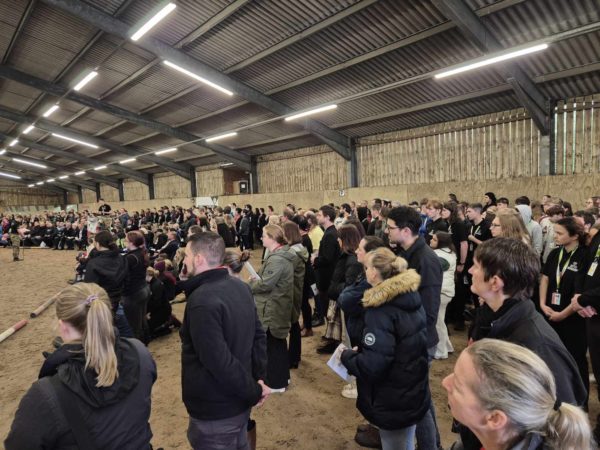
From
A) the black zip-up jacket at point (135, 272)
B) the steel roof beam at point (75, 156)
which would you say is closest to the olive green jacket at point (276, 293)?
the black zip-up jacket at point (135, 272)

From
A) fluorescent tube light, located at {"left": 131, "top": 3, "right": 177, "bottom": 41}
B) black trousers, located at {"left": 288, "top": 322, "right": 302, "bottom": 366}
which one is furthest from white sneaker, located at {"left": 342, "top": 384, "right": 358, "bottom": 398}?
fluorescent tube light, located at {"left": 131, "top": 3, "right": 177, "bottom": 41}

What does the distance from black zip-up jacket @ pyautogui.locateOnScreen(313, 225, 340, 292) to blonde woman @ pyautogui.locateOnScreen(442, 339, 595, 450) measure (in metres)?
3.42

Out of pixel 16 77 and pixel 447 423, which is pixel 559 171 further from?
pixel 16 77

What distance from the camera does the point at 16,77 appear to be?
458 inches

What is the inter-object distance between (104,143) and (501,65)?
757 inches

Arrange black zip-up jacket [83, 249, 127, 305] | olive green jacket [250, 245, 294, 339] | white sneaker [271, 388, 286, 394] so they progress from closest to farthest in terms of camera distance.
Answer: olive green jacket [250, 245, 294, 339], white sneaker [271, 388, 286, 394], black zip-up jacket [83, 249, 127, 305]

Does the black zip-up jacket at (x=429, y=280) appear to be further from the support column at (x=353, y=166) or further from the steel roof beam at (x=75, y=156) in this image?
the steel roof beam at (x=75, y=156)

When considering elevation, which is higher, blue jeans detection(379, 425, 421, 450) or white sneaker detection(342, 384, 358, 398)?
blue jeans detection(379, 425, 421, 450)

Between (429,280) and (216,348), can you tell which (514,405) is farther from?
(429,280)

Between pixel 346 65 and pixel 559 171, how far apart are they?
6295mm

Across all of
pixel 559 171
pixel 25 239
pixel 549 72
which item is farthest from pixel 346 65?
pixel 25 239

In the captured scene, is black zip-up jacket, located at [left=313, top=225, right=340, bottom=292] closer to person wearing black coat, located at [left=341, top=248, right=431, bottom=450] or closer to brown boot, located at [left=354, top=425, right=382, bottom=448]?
brown boot, located at [left=354, top=425, right=382, bottom=448]

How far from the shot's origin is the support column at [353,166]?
14.2 metres

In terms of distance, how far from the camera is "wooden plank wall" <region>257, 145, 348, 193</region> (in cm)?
1530
